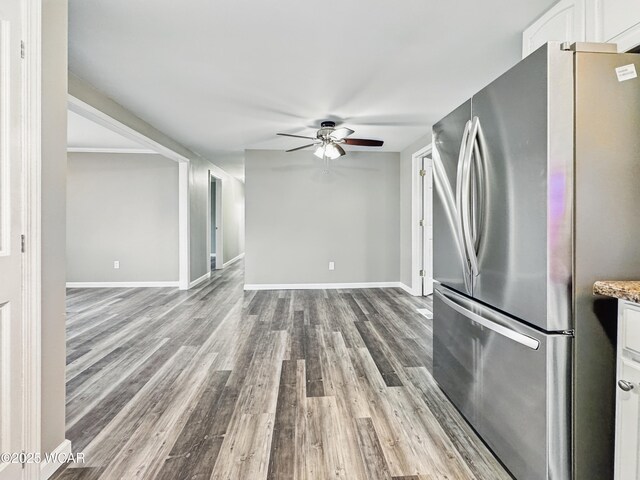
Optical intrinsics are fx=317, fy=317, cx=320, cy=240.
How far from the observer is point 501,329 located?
1.33 m

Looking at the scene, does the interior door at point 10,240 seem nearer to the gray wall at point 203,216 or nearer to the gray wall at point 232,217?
the gray wall at point 203,216

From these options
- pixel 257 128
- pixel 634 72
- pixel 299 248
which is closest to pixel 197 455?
pixel 634 72

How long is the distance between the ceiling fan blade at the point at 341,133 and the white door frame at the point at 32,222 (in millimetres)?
2466

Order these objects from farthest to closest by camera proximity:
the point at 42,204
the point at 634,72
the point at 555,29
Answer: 1. the point at 555,29
2. the point at 42,204
3. the point at 634,72

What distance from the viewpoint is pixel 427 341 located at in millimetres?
2939

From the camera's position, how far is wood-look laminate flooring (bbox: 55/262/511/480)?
1431mm

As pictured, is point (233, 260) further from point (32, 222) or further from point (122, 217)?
point (32, 222)

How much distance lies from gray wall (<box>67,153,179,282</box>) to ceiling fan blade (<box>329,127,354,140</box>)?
344cm

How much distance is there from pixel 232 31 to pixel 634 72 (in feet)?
6.73

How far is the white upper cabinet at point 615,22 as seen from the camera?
1.28 metres

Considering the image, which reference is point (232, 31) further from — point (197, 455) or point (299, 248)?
point (299, 248)

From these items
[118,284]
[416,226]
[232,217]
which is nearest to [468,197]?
[416,226]

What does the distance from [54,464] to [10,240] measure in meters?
1.01

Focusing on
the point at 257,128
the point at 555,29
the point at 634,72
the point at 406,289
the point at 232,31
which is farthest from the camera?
the point at 406,289
